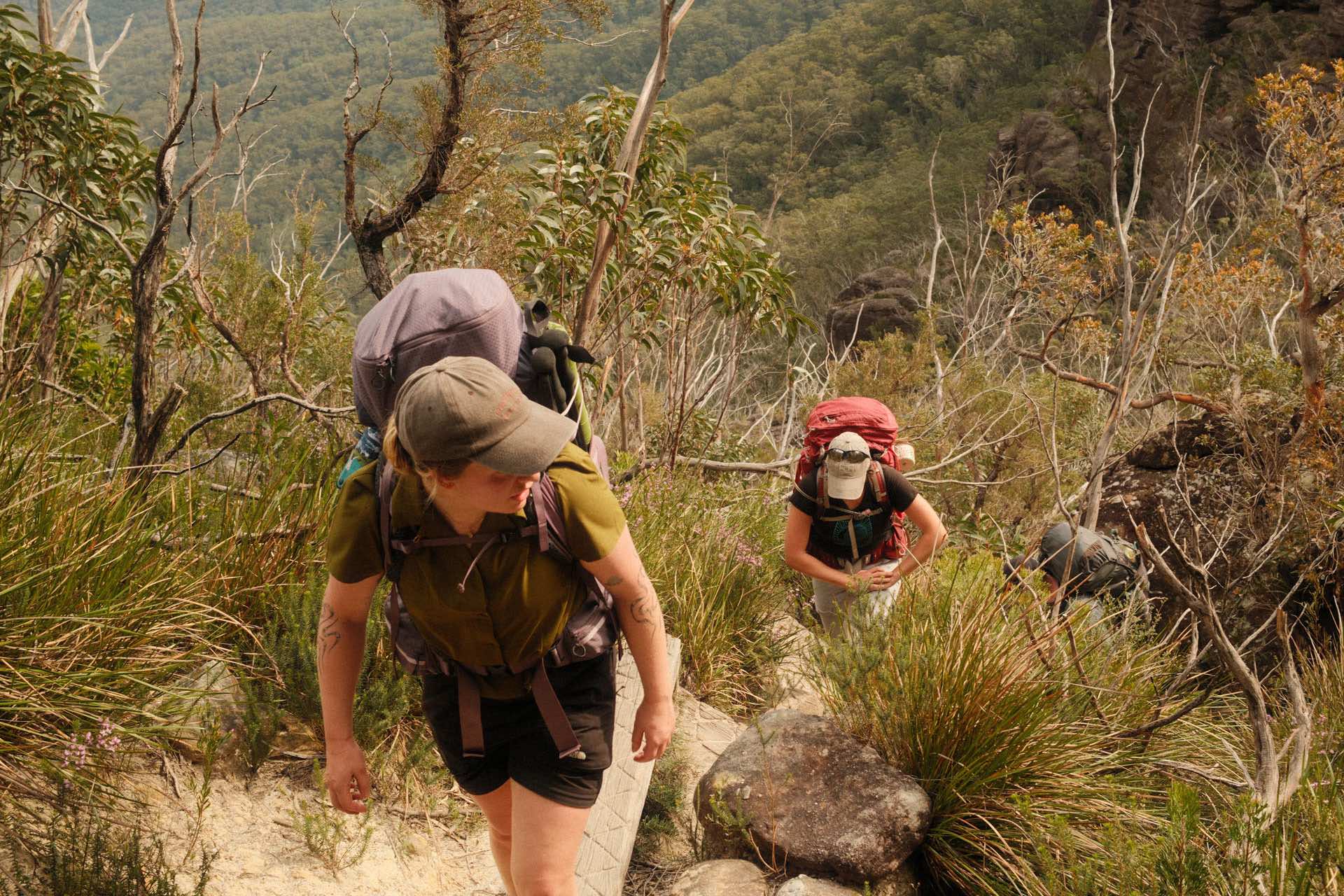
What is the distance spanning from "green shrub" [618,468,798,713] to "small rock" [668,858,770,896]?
1.23 m

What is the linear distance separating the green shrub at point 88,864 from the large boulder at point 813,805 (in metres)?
1.53

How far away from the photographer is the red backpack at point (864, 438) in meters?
3.52

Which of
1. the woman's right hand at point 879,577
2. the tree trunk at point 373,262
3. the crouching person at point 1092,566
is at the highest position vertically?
the tree trunk at point 373,262

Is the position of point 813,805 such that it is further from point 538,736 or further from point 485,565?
point 485,565

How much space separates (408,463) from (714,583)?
288 centimetres

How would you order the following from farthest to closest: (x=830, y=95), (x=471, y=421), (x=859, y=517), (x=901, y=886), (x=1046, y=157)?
(x=1046, y=157) < (x=830, y=95) < (x=859, y=517) < (x=901, y=886) < (x=471, y=421)

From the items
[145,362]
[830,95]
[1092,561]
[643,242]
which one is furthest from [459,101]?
[830,95]

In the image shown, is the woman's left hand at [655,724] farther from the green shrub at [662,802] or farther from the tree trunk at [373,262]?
the tree trunk at [373,262]

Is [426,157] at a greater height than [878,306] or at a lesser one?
greater

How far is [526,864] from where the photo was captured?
1.87 metres

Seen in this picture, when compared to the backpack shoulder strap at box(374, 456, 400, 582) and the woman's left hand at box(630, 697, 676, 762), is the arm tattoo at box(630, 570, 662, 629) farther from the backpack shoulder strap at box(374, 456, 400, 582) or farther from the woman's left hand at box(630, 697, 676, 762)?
the backpack shoulder strap at box(374, 456, 400, 582)

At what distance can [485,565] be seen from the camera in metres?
1.72

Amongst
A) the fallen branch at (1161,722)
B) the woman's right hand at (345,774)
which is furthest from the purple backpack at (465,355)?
the fallen branch at (1161,722)

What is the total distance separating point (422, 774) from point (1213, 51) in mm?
37720
